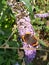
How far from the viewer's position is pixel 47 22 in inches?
134

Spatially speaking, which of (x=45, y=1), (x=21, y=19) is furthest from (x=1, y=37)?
(x=45, y=1)

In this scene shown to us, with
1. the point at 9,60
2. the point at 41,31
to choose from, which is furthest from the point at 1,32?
the point at 41,31

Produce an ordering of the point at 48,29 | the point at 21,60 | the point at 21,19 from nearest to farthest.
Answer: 1. the point at 21,19
2. the point at 21,60
3. the point at 48,29

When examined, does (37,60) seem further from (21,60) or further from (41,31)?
(41,31)

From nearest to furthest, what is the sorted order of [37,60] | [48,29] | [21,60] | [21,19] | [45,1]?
[21,19], [21,60], [37,60], [48,29], [45,1]

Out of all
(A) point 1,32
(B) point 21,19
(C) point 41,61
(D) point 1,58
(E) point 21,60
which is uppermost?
(B) point 21,19

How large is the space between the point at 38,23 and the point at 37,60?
2.57 ft

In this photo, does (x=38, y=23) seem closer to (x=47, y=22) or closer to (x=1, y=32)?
(x=47, y=22)

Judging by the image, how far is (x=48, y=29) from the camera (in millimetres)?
3238

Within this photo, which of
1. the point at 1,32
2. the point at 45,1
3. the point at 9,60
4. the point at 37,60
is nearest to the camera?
the point at 1,32

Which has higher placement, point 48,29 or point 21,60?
point 21,60

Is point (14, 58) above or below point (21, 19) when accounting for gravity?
below

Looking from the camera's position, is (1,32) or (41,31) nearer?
(1,32)

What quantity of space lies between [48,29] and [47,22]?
0.64 ft
